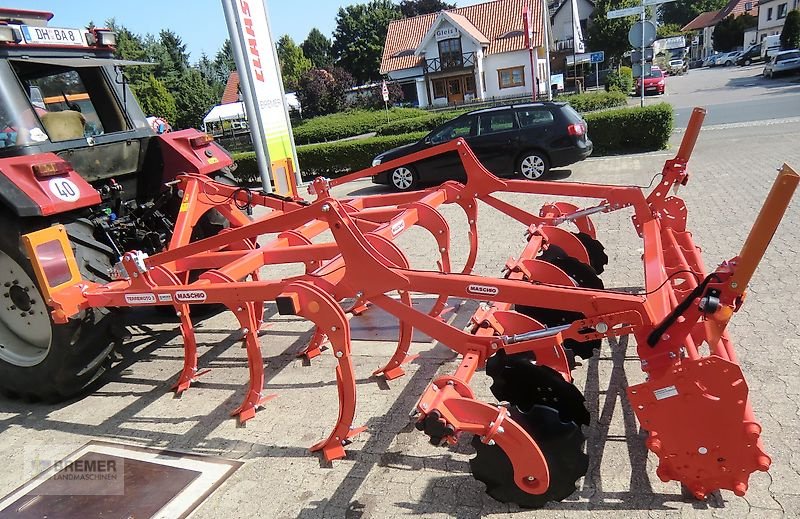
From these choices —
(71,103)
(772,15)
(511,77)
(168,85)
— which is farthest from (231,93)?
(772,15)

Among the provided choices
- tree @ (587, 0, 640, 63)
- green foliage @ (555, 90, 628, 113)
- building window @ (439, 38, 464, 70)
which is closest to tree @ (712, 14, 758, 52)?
tree @ (587, 0, 640, 63)

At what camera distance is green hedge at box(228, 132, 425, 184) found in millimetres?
13742

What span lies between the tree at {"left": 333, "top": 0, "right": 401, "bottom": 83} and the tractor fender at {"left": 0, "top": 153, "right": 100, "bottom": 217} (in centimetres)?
5021

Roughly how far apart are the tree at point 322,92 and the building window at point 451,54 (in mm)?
7504

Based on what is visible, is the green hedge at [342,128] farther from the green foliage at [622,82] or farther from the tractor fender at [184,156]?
the tractor fender at [184,156]

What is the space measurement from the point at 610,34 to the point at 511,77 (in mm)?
9150

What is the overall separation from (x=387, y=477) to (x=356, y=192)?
972 centimetres

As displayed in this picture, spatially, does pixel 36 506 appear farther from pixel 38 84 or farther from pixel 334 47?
pixel 334 47

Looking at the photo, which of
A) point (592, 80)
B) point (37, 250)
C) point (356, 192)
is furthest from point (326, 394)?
point (592, 80)

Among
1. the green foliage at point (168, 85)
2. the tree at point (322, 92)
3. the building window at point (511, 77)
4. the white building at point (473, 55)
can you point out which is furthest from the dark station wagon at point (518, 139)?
the tree at point (322, 92)

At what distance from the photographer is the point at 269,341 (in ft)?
14.9

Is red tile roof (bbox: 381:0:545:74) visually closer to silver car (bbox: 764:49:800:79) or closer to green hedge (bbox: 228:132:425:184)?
silver car (bbox: 764:49:800:79)

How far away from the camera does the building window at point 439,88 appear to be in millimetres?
37094

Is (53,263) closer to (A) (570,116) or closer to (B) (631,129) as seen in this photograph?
(A) (570,116)
